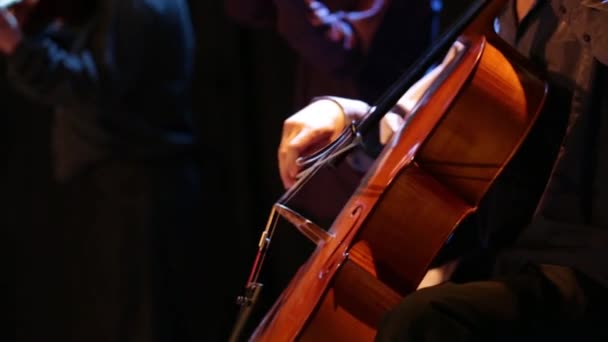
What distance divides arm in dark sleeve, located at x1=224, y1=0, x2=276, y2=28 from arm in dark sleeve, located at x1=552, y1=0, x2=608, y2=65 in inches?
26.8

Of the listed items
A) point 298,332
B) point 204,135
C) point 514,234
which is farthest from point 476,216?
point 204,135

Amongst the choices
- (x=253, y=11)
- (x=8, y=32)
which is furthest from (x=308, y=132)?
(x=8, y=32)

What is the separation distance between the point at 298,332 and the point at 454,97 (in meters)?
0.28

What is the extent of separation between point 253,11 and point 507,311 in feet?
2.70

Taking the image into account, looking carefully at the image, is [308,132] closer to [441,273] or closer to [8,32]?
[441,273]

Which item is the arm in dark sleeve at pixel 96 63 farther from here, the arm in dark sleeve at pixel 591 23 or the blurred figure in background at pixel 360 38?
the arm in dark sleeve at pixel 591 23

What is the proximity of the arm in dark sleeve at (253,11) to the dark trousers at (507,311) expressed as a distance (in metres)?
0.78

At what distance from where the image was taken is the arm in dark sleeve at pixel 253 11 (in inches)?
53.4

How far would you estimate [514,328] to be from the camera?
69 cm

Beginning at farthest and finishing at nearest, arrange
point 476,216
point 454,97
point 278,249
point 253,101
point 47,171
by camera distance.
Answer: point 47,171
point 253,101
point 278,249
point 476,216
point 454,97

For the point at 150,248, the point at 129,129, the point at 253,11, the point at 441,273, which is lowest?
the point at 150,248

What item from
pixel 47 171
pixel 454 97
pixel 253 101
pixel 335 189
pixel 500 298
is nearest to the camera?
pixel 500 298

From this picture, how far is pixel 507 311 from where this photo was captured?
686 mm

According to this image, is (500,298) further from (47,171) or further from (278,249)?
(47,171)
